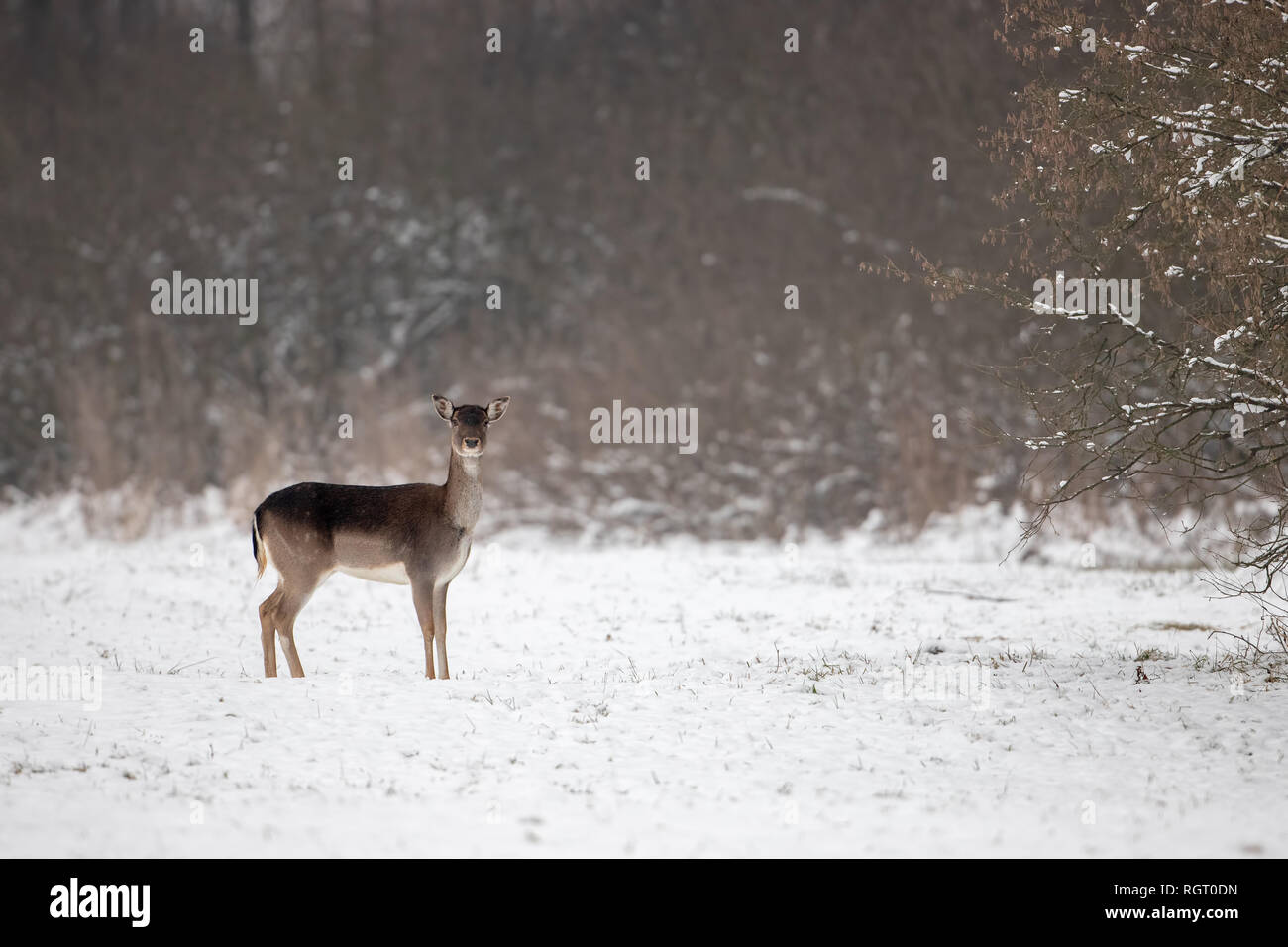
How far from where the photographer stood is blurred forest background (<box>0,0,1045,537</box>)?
89.5 feet

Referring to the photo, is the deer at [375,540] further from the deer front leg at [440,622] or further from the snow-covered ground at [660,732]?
the snow-covered ground at [660,732]

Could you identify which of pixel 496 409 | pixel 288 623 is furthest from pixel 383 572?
pixel 496 409

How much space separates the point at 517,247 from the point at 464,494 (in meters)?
24.0

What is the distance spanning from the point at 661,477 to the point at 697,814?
21.9 meters

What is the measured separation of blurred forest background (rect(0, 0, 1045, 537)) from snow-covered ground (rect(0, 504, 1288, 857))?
12.8 meters

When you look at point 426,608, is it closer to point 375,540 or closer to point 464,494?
point 375,540

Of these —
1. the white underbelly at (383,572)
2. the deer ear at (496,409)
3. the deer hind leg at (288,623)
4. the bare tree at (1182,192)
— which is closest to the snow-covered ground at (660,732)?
the deer hind leg at (288,623)

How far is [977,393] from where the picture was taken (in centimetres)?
2598

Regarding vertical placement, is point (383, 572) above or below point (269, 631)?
above

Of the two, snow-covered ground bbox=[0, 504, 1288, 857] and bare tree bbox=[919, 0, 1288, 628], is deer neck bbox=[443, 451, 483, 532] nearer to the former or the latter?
snow-covered ground bbox=[0, 504, 1288, 857]

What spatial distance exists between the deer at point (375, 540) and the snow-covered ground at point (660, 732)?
591 mm

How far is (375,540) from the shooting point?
9914mm

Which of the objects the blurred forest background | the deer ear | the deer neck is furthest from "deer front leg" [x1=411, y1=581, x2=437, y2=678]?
the blurred forest background
